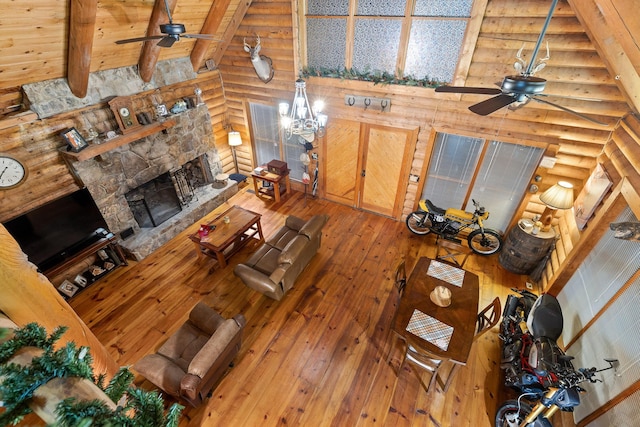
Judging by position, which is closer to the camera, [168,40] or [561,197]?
[168,40]

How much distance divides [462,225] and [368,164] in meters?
2.05

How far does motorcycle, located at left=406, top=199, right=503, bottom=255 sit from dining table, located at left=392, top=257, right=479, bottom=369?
152 cm

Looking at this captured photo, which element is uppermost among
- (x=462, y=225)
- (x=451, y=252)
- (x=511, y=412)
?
(x=462, y=225)

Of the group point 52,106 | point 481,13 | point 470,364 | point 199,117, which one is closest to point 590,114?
point 481,13

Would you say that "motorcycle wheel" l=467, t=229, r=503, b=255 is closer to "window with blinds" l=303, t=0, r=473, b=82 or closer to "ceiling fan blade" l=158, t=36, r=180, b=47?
"window with blinds" l=303, t=0, r=473, b=82

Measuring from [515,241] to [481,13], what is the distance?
10.9ft

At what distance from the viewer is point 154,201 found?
5.43 meters

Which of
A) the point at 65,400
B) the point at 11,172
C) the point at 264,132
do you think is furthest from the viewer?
the point at 264,132

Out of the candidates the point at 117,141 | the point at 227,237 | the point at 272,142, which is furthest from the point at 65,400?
the point at 272,142

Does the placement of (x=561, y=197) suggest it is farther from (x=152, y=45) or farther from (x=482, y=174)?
(x=152, y=45)

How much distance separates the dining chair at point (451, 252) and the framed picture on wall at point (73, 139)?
5.84 metres

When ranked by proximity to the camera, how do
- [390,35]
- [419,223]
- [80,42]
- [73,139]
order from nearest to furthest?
[80,42]
[73,139]
[390,35]
[419,223]

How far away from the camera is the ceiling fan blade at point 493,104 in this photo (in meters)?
2.11

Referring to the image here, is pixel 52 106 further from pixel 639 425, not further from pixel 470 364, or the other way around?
pixel 639 425
